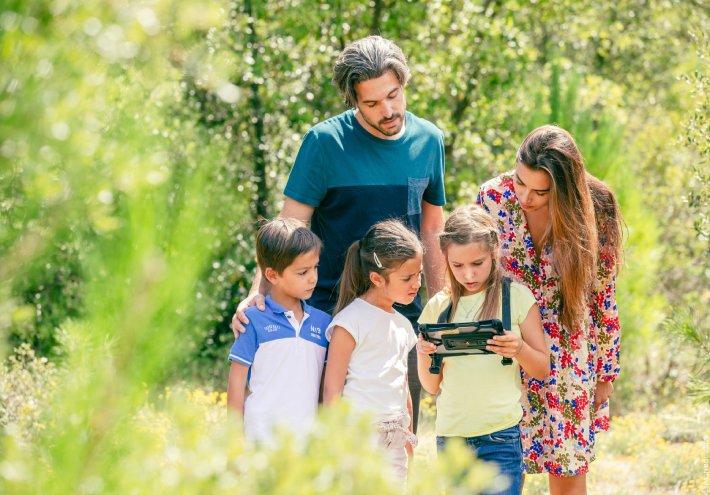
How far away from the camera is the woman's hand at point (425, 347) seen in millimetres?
3322

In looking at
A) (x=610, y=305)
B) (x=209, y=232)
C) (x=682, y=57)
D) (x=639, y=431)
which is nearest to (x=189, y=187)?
(x=209, y=232)

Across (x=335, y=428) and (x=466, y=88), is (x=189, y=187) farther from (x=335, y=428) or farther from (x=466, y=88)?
(x=466, y=88)

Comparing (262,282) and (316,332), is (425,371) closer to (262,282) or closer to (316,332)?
(316,332)

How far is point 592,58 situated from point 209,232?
486 inches

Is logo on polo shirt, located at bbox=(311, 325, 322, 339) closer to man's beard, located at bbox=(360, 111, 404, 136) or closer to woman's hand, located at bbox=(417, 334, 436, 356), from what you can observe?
woman's hand, located at bbox=(417, 334, 436, 356)

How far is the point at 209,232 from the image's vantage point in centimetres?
99

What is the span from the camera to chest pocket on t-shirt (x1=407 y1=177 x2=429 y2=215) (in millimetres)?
3518

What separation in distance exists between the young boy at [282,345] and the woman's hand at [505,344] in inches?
21.9

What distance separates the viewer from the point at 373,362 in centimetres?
341

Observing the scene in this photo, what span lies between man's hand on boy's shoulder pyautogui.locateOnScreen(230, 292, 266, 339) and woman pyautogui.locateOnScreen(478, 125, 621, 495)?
82cm

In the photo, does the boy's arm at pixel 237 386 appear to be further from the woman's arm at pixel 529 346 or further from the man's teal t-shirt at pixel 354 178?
the woman's arm at pixel 529 346

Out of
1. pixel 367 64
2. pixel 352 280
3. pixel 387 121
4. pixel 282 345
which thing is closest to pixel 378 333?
pixel 352 280

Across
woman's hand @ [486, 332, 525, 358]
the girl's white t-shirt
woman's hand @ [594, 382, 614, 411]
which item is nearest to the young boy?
the girl's white t-shirt

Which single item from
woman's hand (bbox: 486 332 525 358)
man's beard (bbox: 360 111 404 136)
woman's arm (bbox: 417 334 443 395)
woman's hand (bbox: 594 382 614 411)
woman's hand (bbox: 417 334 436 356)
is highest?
man's beard (bbox: 360 111 404 136)
